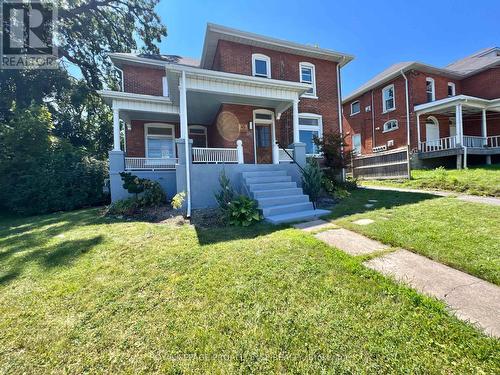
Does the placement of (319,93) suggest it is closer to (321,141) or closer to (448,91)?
(321,141)

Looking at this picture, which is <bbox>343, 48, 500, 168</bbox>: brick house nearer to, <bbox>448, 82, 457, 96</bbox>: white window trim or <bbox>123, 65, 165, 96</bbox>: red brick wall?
<bbox>448, 82, 457, 96</bbox>: white window trim

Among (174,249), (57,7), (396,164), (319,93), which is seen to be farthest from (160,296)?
(57,7)

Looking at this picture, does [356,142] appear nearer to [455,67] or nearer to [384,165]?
[384,165]

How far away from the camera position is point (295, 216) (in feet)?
21.5

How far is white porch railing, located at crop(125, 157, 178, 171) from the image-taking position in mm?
10636

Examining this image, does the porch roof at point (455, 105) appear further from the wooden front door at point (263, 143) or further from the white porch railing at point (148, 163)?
the white porch railing at point (148, 163)

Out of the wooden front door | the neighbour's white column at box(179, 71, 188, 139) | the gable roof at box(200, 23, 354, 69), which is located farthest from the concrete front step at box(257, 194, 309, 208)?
the gable roof at box(200, 23, 354, 69)

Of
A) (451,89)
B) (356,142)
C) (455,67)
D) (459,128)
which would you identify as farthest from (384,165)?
(455,67)

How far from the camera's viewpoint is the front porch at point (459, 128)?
1375cm

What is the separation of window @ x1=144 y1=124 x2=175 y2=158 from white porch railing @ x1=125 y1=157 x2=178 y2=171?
135 centimetres

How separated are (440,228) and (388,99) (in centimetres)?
1700

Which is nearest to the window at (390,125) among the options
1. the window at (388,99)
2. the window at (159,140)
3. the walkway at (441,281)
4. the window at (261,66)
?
the window at (388,99)

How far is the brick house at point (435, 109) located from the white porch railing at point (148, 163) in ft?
42.8

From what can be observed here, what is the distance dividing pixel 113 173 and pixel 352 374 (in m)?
10.2
